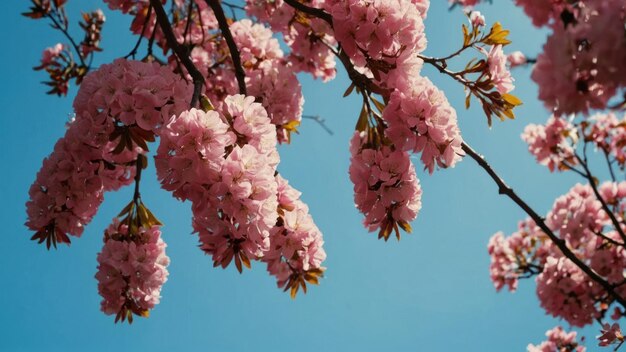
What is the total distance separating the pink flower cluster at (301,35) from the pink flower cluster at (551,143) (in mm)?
2914

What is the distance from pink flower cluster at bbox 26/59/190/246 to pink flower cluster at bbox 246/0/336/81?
1.36m

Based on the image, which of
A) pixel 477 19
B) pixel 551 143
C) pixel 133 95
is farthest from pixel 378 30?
pixel 551 143

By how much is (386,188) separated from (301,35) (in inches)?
63.7

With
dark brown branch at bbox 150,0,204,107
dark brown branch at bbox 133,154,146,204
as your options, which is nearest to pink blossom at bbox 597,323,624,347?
dark brown branch at bbox 150,0,204,107

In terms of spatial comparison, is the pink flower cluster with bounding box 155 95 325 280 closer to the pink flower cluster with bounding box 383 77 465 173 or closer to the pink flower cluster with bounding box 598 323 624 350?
the pink flower cluster with bounding box 383 77 465 173

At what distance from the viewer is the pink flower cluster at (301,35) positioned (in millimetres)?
3212

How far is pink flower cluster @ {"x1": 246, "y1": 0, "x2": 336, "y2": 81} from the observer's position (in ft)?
10.5

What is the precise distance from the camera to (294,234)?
7.25ft

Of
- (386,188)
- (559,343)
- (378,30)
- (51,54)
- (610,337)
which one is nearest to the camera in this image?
(378,30)

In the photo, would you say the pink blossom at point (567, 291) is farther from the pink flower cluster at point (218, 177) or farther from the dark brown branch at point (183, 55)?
the dark brown branch at point (183, 55)

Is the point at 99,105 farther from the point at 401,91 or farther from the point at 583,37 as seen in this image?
the point at 583,37

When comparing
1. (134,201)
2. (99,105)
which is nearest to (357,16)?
(99,105)

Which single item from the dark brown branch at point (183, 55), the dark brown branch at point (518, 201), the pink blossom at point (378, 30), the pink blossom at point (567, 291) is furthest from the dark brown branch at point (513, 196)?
the pink blossom at point (567, 291)

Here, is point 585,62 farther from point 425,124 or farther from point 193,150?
point 193,150
